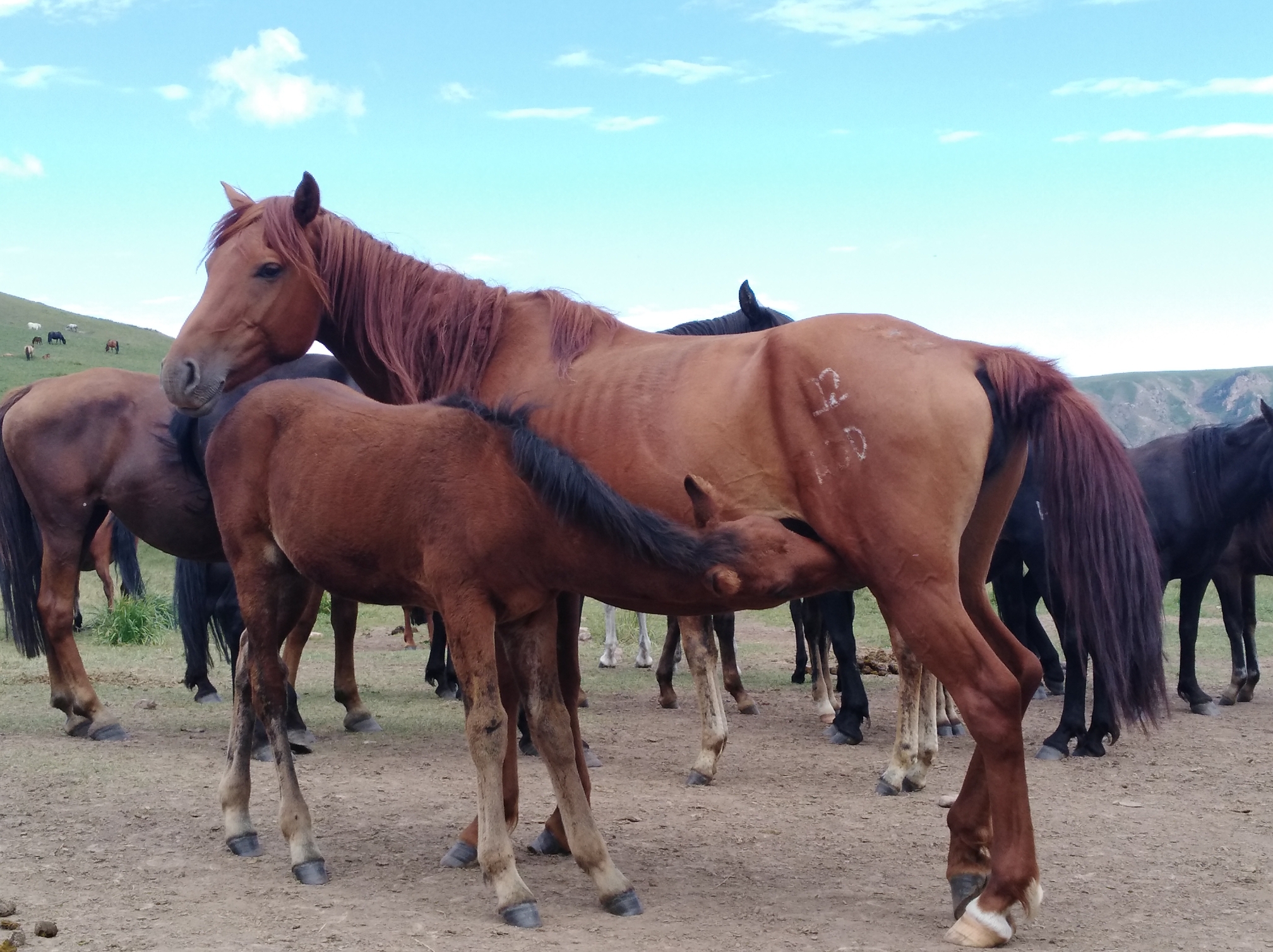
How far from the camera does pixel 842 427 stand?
4.10 metres

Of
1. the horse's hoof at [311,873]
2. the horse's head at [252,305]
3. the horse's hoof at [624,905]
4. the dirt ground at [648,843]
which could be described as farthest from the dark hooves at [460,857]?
the horse's head at [252,305]

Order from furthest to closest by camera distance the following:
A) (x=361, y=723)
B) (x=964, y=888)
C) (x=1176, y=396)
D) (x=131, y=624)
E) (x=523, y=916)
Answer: (x=1176, y=396)
(x=131, y=624)
(x=361, y=723)
(x=964, y=888)
(x=523, y=916)

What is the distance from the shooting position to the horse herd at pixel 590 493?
3922 mm

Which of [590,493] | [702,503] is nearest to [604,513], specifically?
[590,493]

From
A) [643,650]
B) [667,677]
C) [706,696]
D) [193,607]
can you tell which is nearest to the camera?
[706,696]

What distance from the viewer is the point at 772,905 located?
432 centimetres

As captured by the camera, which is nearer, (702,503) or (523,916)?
(702,503)

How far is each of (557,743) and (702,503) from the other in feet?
4.20

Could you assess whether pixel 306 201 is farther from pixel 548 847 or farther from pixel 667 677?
pixel 667 677

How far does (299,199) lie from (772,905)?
12.1ft

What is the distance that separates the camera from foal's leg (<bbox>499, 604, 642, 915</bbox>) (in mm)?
4242

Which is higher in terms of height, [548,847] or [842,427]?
[842,427]

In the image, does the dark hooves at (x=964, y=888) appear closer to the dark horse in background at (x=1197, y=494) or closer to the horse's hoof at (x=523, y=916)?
the horse's hoof at (x=523, y=916)

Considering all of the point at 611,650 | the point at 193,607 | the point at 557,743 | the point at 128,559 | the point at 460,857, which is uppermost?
the point at 557,743
